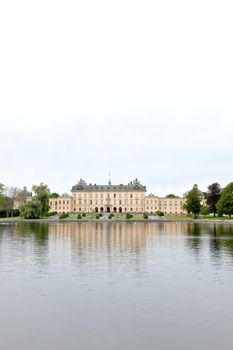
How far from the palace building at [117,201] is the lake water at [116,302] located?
114 meters

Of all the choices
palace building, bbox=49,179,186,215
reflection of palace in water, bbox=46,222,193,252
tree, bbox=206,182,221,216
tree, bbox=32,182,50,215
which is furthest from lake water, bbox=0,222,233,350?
palace building, bbox=49,179,186,215

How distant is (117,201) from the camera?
140m

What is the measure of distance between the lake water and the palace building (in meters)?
114

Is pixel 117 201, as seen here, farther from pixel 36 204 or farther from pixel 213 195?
pixel 36 204

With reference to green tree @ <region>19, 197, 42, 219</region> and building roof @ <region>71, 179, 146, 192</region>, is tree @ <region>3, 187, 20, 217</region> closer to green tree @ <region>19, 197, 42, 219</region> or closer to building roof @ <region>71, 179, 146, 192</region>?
green tree @ <region>19, 197, 42, 219</region>

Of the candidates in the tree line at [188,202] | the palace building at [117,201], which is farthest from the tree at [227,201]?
the palace building at [117,201]

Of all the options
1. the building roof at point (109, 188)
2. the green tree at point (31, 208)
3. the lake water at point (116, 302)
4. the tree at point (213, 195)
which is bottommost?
the lake water at point (116, 302)

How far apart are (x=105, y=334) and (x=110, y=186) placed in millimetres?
130010

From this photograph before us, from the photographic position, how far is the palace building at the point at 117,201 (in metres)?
139

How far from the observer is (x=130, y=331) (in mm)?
11336

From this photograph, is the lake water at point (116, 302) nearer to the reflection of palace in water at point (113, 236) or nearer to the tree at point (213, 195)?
the reflection of palace in water at point (113, 236)

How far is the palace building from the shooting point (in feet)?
457

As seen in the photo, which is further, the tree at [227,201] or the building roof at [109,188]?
the building roof at [109,188]

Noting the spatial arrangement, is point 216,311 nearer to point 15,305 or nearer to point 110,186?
point 15,305
